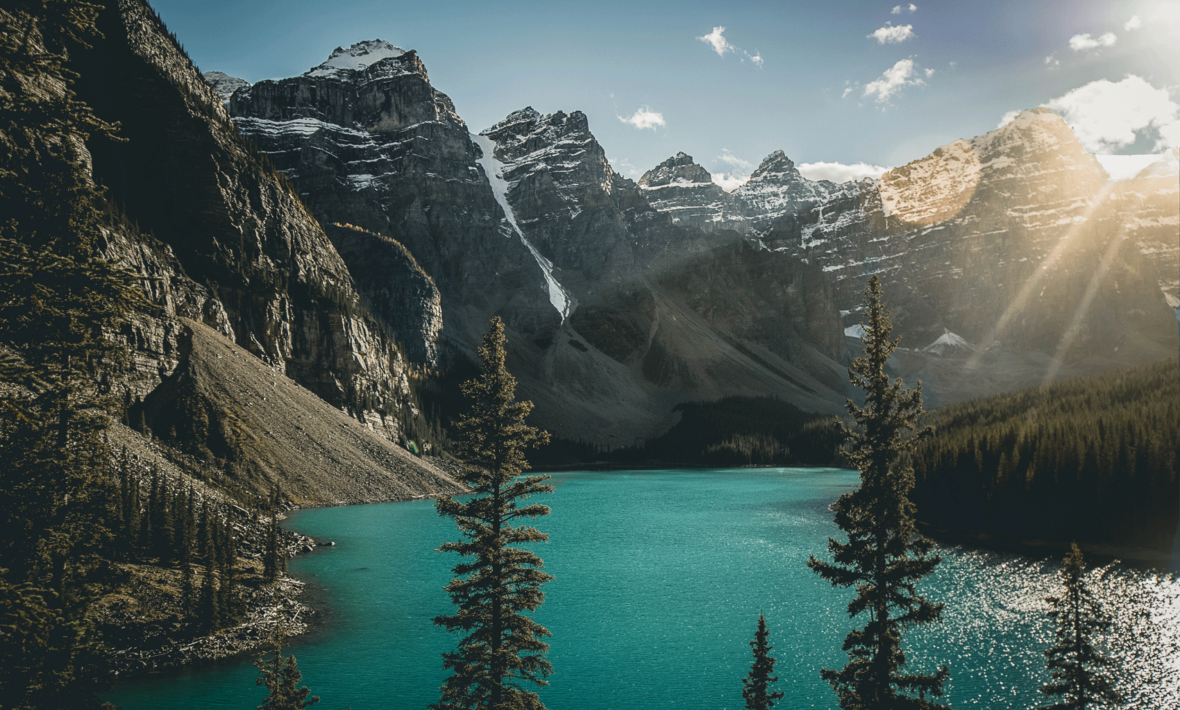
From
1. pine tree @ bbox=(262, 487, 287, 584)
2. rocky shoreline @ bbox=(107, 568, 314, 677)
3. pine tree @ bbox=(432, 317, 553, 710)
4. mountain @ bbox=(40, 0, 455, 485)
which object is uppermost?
mountain @ bbox=(40, 0, 455, 485)

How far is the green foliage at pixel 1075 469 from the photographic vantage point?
5722cm

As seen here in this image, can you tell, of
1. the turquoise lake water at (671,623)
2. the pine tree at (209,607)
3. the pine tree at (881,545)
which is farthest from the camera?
the pine tree at (209,607)

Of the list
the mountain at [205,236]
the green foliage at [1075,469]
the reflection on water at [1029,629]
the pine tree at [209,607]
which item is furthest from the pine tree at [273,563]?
the green foliage at [1075,469]

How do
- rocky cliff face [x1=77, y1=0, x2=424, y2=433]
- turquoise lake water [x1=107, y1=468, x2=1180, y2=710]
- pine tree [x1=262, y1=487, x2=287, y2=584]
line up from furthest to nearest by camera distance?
1. rocky cliff face [x1=77, y1=0, x2=424, y2=433]
2. pine tree [x1=262, y1=487, x2=287, y2=584]
3. turquoise lake water [x1=107, y1=468, x2=1180, y2=710]

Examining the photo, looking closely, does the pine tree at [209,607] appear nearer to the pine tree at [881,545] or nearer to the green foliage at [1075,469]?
the pine tree at [881,545]

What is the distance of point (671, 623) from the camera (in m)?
41.0

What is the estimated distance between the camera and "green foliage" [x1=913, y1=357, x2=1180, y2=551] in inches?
2253

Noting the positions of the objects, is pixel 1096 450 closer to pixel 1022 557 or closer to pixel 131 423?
pixel 1022 557

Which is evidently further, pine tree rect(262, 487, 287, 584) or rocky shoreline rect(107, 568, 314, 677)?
pine tree rect(262, 487, 287, 584)

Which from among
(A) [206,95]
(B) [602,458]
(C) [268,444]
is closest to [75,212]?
(C) [268,444]

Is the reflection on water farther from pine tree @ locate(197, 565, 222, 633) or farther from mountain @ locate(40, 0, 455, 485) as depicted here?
mountain @ locate(40, 0, 455, 485)

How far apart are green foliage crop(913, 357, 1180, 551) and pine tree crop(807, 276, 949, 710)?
5395 cm

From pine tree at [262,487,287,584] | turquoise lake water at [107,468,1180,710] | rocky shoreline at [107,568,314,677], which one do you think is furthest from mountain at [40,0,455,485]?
rocky shoreline at [107,568,314,677]

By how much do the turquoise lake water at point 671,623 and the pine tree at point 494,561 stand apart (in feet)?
35.8
